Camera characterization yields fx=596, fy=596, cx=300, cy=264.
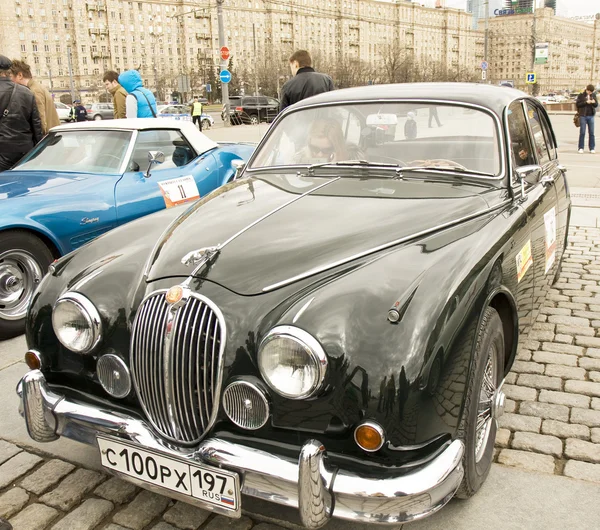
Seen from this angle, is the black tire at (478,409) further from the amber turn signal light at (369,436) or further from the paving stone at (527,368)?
the paving stone at (527,368)

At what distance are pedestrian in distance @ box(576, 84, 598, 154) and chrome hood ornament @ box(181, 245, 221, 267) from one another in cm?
1482

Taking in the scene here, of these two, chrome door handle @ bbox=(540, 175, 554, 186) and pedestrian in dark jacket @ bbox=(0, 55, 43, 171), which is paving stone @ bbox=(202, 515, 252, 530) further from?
pedestrian in dark jacket @ bbox=(0, 55, 43, 171)

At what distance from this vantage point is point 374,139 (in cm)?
373

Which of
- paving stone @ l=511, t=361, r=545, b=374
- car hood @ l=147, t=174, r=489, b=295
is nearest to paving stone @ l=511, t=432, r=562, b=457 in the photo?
paving stone @ l=511, t=361, r=545, b=374

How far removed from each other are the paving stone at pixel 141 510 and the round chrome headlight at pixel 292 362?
3.38 feet

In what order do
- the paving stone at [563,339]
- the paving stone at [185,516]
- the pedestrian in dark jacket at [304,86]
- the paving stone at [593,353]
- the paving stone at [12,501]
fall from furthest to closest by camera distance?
1. the pedestrian in dark jacket at [304,86]
2. the paving stone at [563,339]
3. the paving stone at [593,353]
4. the paving stone at [12,501]
5. the paving stone at [185,516]

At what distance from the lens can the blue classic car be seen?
4.76 meters

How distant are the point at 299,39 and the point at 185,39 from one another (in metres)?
24.2

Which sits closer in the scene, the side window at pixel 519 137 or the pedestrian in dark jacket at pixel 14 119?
the side window at pixel 519 137

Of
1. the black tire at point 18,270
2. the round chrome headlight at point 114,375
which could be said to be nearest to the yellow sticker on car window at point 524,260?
the round chrome headlight at point 114,375

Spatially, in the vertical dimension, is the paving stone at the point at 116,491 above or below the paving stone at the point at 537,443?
below

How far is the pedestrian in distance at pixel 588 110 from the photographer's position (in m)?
15.0

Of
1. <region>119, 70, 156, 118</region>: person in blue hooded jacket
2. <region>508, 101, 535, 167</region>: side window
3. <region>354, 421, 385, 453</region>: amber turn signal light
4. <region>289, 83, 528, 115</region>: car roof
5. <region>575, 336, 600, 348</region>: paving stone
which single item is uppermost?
<region>119, 70, 156, 118</region>: person in blue hooded jacket

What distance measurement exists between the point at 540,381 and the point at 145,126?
14.6ft
